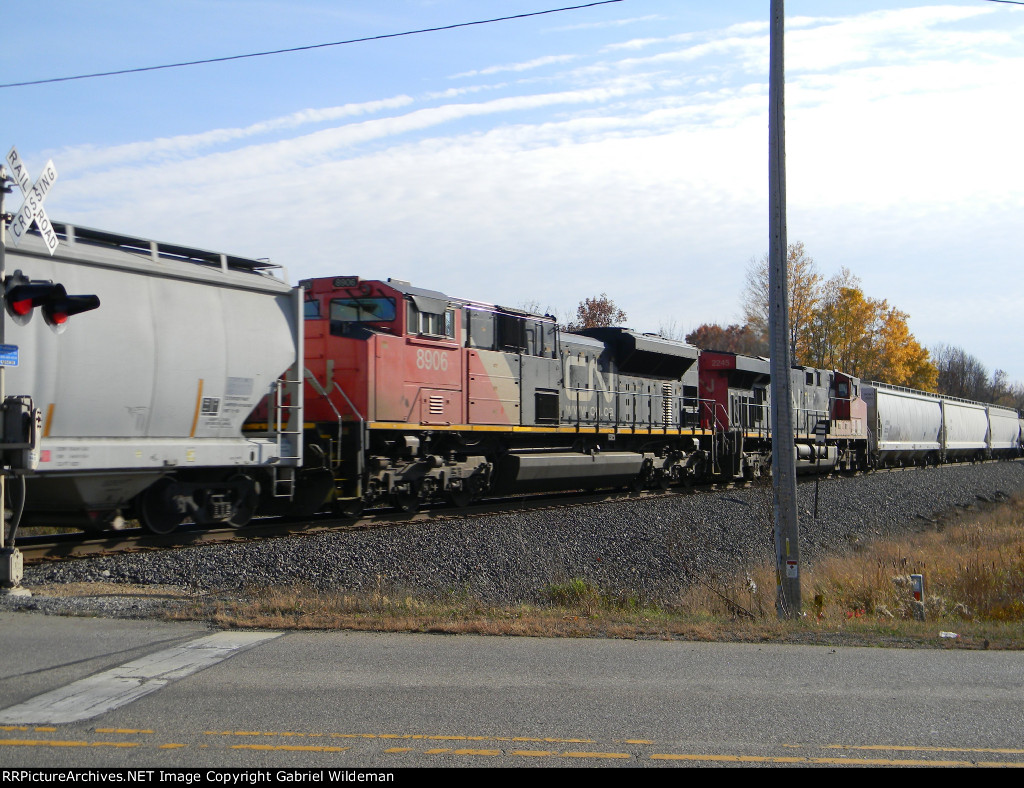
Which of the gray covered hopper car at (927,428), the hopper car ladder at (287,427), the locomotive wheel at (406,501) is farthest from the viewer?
the gray covered hopper car at (927,428)

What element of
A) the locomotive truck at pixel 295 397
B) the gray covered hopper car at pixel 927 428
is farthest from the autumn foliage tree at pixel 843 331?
the locomotive truck at pixel 295 397

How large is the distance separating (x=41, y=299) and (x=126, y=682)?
4301 millimetres

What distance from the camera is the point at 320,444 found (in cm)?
1387

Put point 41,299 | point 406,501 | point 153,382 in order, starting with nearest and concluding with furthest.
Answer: point 41,299 → point 153,382 → point 406,501

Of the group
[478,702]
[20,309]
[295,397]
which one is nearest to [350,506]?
[295,397]

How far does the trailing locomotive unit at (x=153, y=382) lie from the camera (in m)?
9.53

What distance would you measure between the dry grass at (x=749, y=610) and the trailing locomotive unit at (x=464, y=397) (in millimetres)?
4879

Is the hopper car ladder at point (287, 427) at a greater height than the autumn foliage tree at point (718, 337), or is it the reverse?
the autumn foliage tree at point (718, 337)

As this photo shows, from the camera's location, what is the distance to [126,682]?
5551 mm

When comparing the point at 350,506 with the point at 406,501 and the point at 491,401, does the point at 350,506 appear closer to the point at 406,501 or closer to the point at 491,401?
the point at 406,501

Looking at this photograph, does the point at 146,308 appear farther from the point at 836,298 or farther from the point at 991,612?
the point at 836,298

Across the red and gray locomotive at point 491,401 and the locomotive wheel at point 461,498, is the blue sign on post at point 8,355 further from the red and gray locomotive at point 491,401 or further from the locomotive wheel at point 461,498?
the locomotive wheel at point 461,498

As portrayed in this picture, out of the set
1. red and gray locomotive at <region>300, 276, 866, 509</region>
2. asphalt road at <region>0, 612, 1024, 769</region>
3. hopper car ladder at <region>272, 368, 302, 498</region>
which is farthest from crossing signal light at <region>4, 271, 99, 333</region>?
red and gray locomotive at <region>300, 276, 866, 509</region>

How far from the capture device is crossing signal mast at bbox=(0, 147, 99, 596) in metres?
8.10
